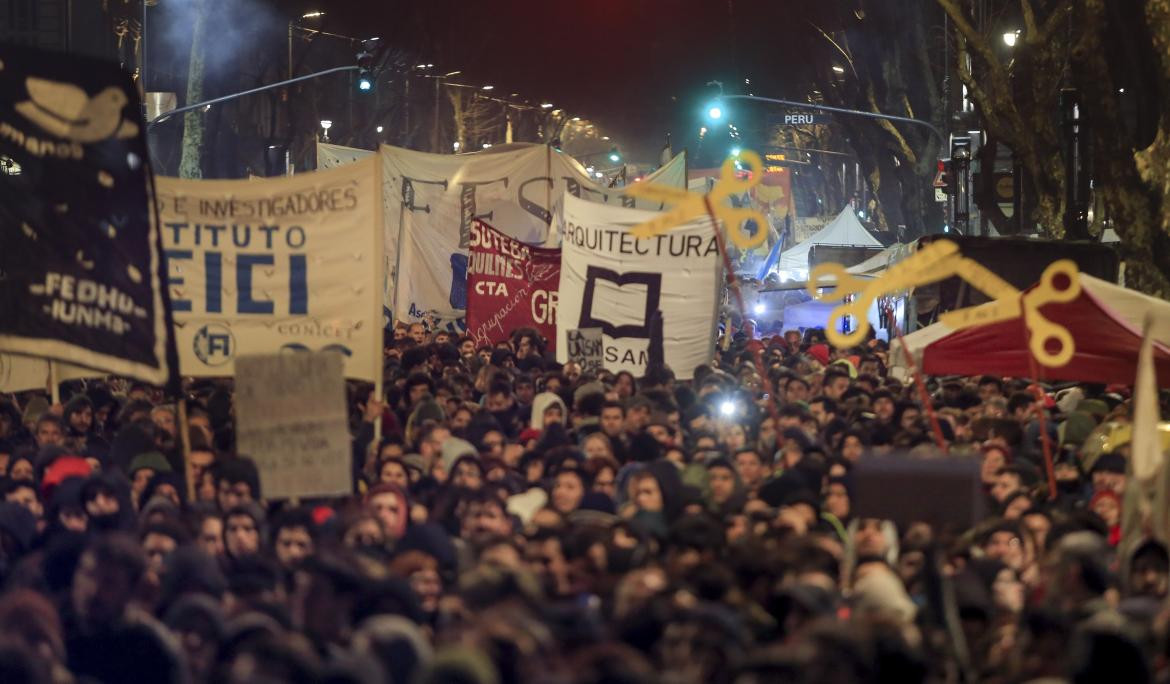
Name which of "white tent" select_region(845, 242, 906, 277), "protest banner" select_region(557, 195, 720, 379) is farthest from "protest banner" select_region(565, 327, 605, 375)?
"white tent" select_region(845, 242, 906, 277)

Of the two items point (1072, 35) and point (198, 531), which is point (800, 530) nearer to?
point (198, 531)

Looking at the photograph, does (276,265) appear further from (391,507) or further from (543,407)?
(391,507)

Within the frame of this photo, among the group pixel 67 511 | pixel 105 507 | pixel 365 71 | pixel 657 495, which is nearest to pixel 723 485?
pixel 657 495

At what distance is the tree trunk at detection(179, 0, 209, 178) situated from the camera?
3816 cm

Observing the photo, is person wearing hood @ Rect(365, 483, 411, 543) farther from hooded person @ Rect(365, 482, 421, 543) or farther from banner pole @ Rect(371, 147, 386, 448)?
banner pole @ Rect(371, 147, 386, 448)

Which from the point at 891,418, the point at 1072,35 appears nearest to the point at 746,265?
the point at 1072,35

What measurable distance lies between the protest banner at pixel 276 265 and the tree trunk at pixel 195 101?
26.4 metres

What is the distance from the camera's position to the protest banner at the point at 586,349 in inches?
642

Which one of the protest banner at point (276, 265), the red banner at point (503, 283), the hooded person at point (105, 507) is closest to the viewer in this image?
the hooded person at point (105, 507)

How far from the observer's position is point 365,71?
31297mm

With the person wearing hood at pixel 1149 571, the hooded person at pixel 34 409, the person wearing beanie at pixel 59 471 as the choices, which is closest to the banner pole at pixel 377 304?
the person wearing beanie at pixel 59 471

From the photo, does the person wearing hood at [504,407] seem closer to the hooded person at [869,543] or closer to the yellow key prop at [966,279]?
the yellow key prop at [966,279]

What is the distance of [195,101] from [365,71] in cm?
818

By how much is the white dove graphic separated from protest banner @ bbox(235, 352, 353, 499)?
1.30 metres
